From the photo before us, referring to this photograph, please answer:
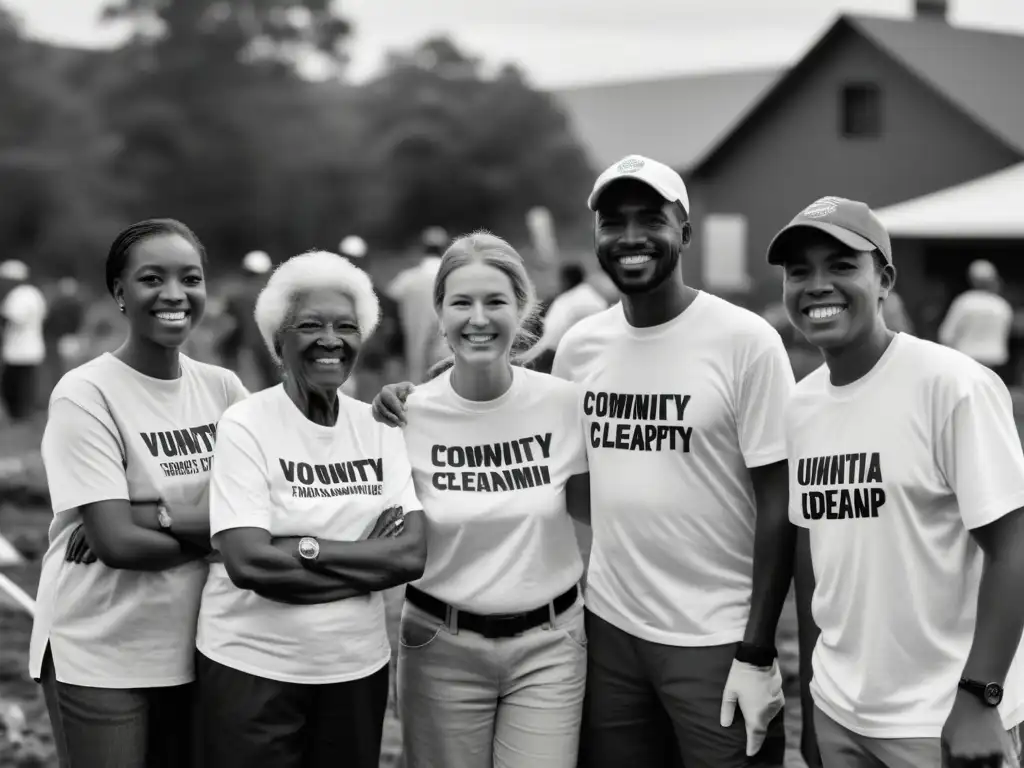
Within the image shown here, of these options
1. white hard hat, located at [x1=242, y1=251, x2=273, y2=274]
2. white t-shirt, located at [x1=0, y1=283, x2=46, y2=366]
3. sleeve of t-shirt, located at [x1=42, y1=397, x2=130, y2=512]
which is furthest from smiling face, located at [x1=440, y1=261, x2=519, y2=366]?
white t-shirt, located at [x1=0, y1=283, x2=46, y2=366]

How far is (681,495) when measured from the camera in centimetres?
340

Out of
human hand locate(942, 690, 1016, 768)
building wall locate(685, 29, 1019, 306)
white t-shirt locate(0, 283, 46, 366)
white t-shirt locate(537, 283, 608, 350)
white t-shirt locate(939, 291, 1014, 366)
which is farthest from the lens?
building wall locate(685, 29, 1019, 306)

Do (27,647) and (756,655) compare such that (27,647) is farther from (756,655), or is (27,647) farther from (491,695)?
(756,655)

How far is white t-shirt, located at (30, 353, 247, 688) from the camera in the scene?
3.24 meters

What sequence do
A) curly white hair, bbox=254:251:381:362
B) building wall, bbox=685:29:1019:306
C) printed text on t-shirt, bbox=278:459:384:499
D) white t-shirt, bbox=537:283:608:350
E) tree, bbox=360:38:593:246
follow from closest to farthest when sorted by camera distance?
1. printed text on t-shirt, bbox=278:459:384:499
2. curly white hair, bbox=254:251:381:362
3. white t-shirt, bbox=537:283:608:350
4. building wall, bbox=685:29:1019:306
5. tree, bbox=360:38:593:246

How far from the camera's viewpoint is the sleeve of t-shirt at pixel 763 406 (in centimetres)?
334

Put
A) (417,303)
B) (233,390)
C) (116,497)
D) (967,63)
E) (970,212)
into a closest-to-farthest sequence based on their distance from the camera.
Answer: (116,497) < (233,390) < (417,303) < (970,212) < (967,63)

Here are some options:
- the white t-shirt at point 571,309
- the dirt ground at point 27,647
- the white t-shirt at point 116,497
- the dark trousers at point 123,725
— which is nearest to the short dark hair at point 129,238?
the white t-shirt at point 116,497

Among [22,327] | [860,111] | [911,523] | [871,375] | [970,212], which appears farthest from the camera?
[860,111]

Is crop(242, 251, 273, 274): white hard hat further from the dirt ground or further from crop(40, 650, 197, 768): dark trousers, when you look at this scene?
crop(40, 650, 197, 768): dark trousers

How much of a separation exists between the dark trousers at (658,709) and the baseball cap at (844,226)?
1107 millimetres

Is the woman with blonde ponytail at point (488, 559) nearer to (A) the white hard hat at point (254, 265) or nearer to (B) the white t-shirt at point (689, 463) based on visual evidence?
(B) the white t-shirt at point (689, 463)

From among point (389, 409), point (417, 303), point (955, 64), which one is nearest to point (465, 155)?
point (955, 64)

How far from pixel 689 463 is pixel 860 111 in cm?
2371
